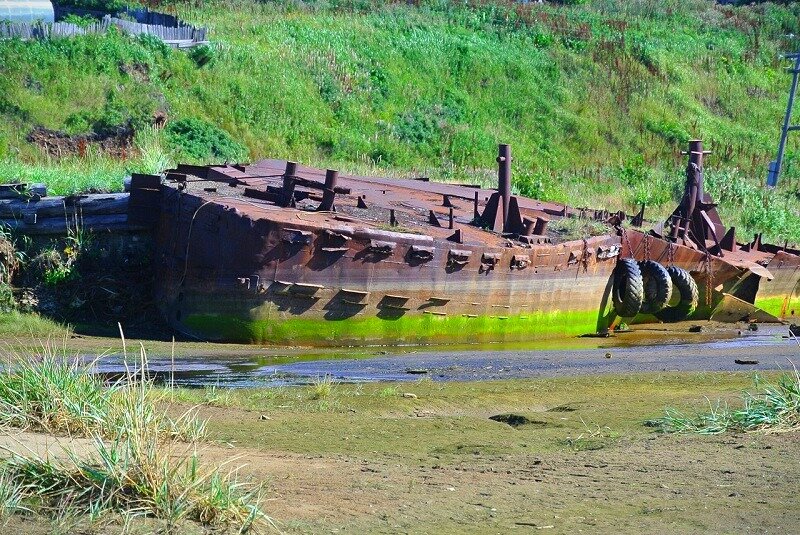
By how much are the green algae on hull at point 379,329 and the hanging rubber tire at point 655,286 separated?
2647mm

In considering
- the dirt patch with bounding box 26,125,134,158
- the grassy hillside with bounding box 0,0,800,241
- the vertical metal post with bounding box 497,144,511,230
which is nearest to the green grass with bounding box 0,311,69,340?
the grassy hillside with bounding box 0,0,800,241

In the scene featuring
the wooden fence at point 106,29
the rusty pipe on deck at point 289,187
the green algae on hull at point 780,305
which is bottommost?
the green algae on hull at point 780,305

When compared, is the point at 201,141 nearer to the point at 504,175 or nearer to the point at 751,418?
the point at 504,175

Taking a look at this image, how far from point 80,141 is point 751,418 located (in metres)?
24.8

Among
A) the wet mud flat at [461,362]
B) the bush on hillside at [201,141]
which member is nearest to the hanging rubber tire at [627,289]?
the wet mud flat at [461,362]

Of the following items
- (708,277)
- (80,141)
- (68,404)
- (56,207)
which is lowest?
(708,277)

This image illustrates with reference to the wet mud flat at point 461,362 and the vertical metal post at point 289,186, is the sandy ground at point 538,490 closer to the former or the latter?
the wet mud flat at point 461,362

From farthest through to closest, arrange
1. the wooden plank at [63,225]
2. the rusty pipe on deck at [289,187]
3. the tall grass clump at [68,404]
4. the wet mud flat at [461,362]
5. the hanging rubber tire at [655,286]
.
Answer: the hanging rubber tire at [655,286] < the rusty pipe on deck at [289,187] < the wooden plank at [63,225] < the wet mud flat at [461,362] < the tall grass clump at [68,404]

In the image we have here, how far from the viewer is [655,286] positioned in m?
22.6

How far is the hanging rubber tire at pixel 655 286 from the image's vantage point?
73.6 ft

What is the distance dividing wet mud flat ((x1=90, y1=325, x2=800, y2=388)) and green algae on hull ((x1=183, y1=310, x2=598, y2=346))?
0.31m

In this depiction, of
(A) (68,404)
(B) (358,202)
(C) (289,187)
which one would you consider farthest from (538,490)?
(B) (358,202)

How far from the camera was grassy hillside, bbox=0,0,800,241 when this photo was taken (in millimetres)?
33312

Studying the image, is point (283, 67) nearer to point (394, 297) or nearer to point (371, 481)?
point (394, 297)
